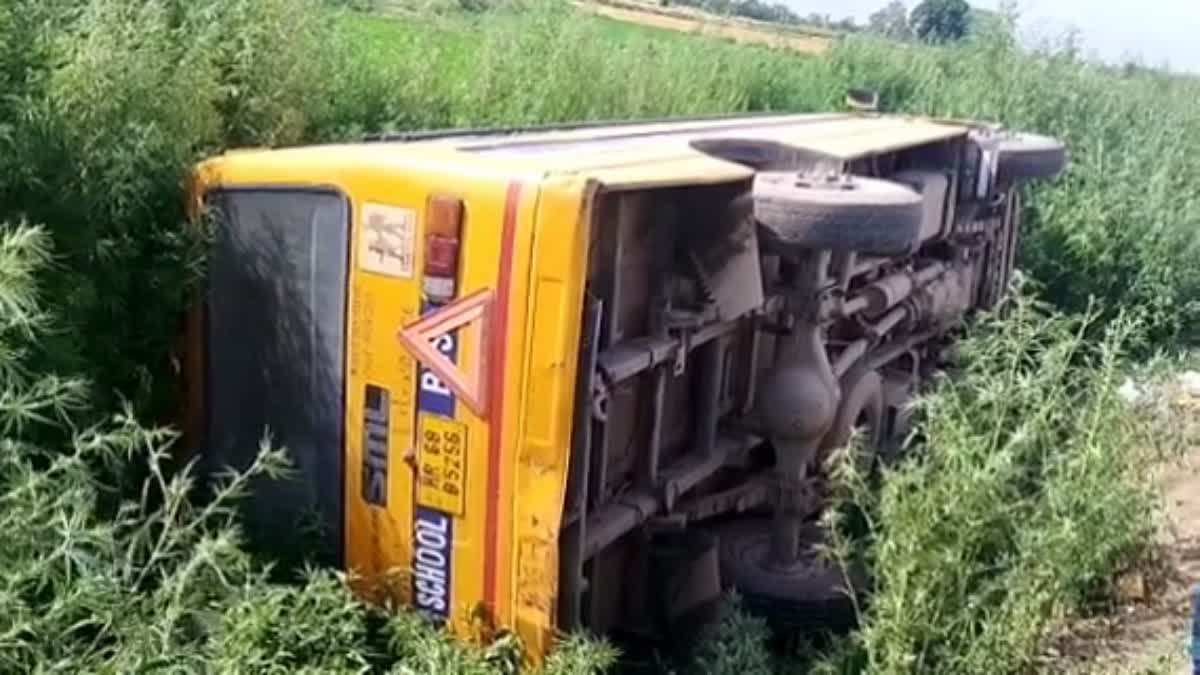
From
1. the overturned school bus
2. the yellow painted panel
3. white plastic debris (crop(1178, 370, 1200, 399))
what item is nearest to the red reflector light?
the overturned school bus

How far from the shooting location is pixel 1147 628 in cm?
439

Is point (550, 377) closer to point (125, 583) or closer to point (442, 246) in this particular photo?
point (442, 246)

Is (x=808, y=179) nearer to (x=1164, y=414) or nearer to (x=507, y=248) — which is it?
(x=507, y=248)

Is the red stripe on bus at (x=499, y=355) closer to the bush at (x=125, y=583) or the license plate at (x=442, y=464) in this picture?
the license plate at (x=442, y=464)

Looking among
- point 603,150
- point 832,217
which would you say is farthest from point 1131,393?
point 603,150

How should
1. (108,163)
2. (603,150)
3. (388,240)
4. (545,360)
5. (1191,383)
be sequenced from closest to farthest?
1. (545,360)
2. (388,240)
3. (108,163)
4. (603,150)
5. (1191,383)

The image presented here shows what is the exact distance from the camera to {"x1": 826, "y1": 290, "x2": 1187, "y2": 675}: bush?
13.2 ft

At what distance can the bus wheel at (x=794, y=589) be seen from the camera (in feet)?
15.6

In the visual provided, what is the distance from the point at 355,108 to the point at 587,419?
298 cm

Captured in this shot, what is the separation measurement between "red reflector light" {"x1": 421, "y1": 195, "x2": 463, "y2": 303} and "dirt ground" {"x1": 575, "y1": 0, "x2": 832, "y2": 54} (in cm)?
804

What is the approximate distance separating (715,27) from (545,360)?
10.2m

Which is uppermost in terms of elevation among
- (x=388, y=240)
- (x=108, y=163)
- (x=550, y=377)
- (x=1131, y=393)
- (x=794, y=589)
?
(x=108, y=163)

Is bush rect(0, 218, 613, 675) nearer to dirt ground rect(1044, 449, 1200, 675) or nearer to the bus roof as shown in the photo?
the bus roof

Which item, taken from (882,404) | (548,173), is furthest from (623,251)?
(882,404)
